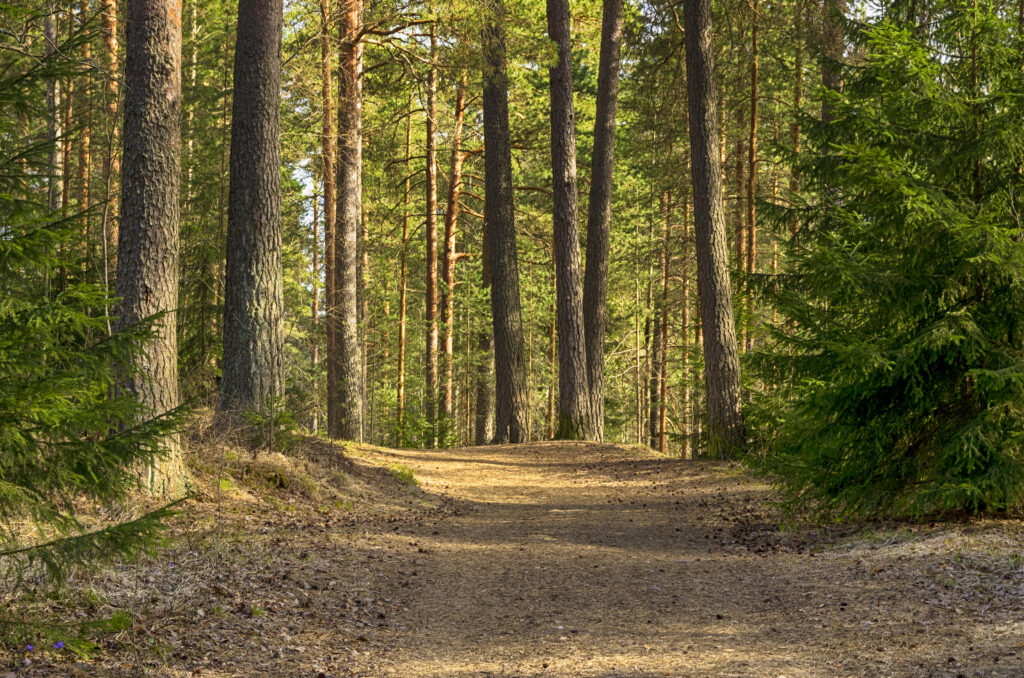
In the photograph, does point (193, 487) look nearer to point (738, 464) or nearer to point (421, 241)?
point (738, 464)

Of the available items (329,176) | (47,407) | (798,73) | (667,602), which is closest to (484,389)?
(329,176)

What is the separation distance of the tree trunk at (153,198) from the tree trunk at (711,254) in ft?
28.8

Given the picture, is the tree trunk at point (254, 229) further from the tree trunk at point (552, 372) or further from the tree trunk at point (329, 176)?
the tree trunk at point (552, 372)

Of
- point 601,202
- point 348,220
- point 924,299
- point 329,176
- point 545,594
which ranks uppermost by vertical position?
point 329,176

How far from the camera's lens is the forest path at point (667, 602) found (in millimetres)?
5027

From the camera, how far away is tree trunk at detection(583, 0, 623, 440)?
1892 centimetres

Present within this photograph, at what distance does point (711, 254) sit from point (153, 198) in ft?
30.5

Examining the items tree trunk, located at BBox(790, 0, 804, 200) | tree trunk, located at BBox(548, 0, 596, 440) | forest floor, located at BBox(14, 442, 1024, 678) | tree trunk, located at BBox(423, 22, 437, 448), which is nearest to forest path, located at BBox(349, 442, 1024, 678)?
forest floor, located at BBox(14, 442, 1024, 678)

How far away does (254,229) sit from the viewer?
1055cm

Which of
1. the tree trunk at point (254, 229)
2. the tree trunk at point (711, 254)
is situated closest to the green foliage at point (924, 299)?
the tree trunk at point (711, 254)

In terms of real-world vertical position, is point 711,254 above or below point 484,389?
above

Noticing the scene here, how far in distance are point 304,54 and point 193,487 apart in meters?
11.9

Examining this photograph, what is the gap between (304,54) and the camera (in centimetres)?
1736

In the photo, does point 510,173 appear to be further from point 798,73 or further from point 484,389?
point 484,389
